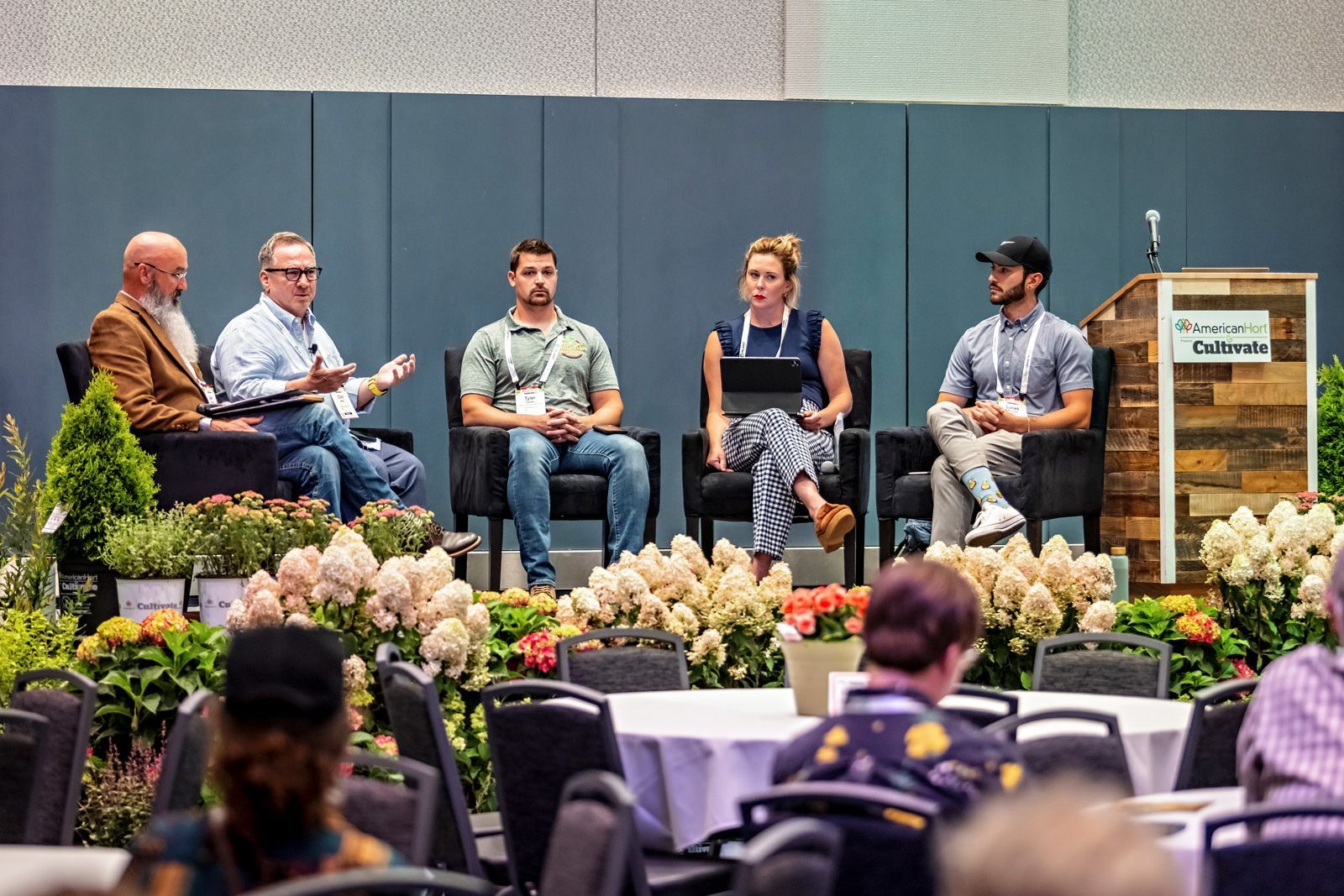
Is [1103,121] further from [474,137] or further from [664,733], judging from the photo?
[664,733]

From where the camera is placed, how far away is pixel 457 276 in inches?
316

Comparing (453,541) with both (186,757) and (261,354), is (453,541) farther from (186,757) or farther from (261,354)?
(186,757)

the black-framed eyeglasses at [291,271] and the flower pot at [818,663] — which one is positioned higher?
the black-framed eyeglasses at [291,271]

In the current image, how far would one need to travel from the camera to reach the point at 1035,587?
424 centimetres

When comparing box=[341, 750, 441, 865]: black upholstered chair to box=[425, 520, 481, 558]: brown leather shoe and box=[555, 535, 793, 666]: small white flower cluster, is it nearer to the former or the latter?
box=[555, 535, 793, 666]: small white flower cluster

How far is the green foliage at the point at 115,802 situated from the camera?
3660mm

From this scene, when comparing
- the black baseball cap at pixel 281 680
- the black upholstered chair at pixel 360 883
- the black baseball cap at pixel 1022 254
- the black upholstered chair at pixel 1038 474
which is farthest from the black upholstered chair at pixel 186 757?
the black baseball cap at pixel 1022 254

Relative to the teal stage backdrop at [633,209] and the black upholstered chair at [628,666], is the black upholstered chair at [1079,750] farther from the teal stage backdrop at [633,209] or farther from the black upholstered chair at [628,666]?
the teal stage backdrop at [633,209]

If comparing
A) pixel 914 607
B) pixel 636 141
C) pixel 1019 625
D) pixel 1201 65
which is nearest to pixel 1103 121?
pixel 1201 65

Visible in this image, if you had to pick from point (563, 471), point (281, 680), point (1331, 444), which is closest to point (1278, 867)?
point (281, 680)

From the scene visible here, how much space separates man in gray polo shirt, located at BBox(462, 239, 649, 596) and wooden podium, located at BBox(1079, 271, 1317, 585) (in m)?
2.08

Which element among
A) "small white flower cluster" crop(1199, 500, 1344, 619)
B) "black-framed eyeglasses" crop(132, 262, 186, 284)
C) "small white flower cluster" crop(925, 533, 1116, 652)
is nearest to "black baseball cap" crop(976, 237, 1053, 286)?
"small white flower cluster" crop(1199, 500, 1344, 619)

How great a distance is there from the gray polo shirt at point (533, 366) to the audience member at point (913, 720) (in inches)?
178

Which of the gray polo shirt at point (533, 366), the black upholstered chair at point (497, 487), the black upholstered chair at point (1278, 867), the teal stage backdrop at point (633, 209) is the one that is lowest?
the black upholstered chair at point (1278, 867)
